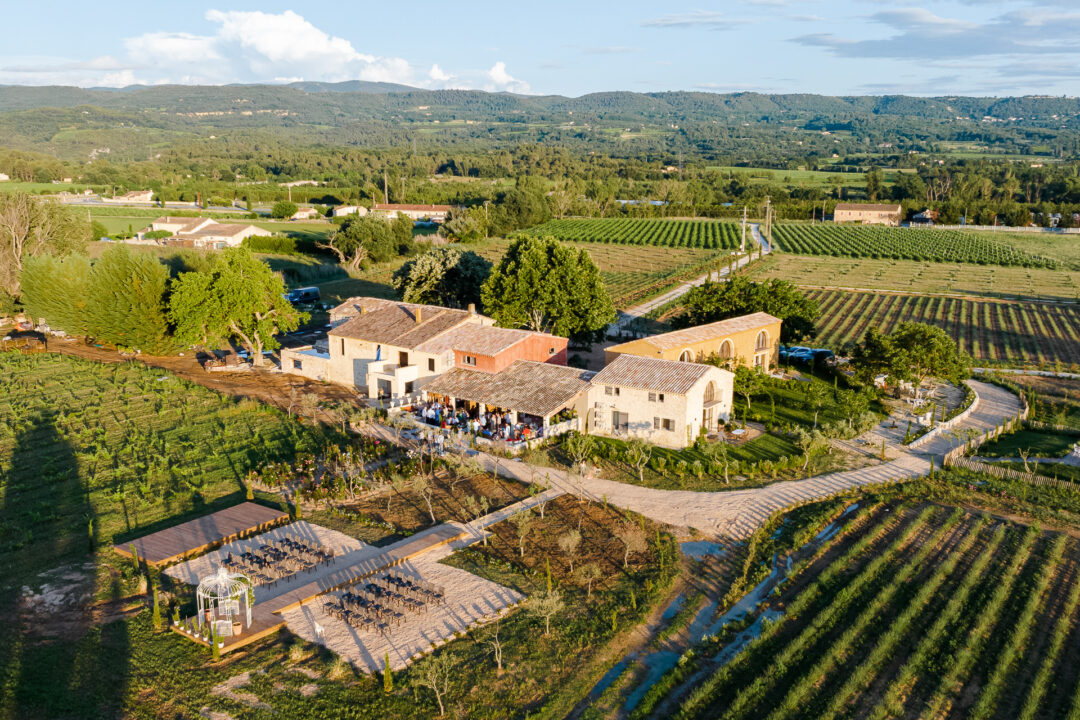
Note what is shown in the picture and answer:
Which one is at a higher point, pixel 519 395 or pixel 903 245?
pixel 519 395

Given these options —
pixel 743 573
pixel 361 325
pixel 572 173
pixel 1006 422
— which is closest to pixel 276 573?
pixel 743 573

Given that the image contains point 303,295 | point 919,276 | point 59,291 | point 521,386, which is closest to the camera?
point 521,386

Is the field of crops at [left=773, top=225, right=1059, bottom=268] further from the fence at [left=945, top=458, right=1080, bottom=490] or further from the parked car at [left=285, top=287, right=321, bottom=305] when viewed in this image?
the fence at [left=945, top=458, right=1080, bottom=490]

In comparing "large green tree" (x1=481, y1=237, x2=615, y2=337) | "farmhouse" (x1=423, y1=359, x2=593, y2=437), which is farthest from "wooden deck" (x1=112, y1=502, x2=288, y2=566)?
"large green tree" (x1=481, y1=237, x2=615, y2=337)

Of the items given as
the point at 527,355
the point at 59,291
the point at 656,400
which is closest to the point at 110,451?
the point at 527,355

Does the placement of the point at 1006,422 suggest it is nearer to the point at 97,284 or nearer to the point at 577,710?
the point at 577,710

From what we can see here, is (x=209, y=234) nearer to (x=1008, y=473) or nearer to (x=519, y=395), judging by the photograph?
(x=519, y=395)
